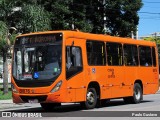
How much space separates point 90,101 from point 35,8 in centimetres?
1538

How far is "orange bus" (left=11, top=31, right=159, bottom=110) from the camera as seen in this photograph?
55.9ft

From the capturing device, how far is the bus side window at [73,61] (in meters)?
17.3

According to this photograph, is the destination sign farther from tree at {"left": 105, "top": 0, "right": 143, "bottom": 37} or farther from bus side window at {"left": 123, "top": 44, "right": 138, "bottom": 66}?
tree at {"left": 105, "top": 0, "right": 143, "bottom": 37}

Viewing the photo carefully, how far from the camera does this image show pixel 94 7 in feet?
157

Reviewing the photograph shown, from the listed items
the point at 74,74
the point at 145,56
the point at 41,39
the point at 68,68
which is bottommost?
the point at 74,74

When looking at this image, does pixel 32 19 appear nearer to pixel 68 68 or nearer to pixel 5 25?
pixel 5 25

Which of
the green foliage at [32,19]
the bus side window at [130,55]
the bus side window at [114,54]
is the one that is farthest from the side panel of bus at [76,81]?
the green foliage at [32,19]

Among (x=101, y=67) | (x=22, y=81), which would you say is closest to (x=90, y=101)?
(x=101, y=67)

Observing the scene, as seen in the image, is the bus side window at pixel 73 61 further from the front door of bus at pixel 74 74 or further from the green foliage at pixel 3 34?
the green foliage at pixel 3 34

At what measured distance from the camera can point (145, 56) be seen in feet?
75.3

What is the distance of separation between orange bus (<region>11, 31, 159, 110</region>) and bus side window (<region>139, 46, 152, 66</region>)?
1704 mm

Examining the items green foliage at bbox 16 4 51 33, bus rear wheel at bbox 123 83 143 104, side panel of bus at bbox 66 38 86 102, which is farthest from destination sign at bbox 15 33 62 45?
green foliage at bbox 16 4 51 33

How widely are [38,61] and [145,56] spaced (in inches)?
289

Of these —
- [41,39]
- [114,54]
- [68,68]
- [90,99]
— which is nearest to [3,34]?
[114,54]
